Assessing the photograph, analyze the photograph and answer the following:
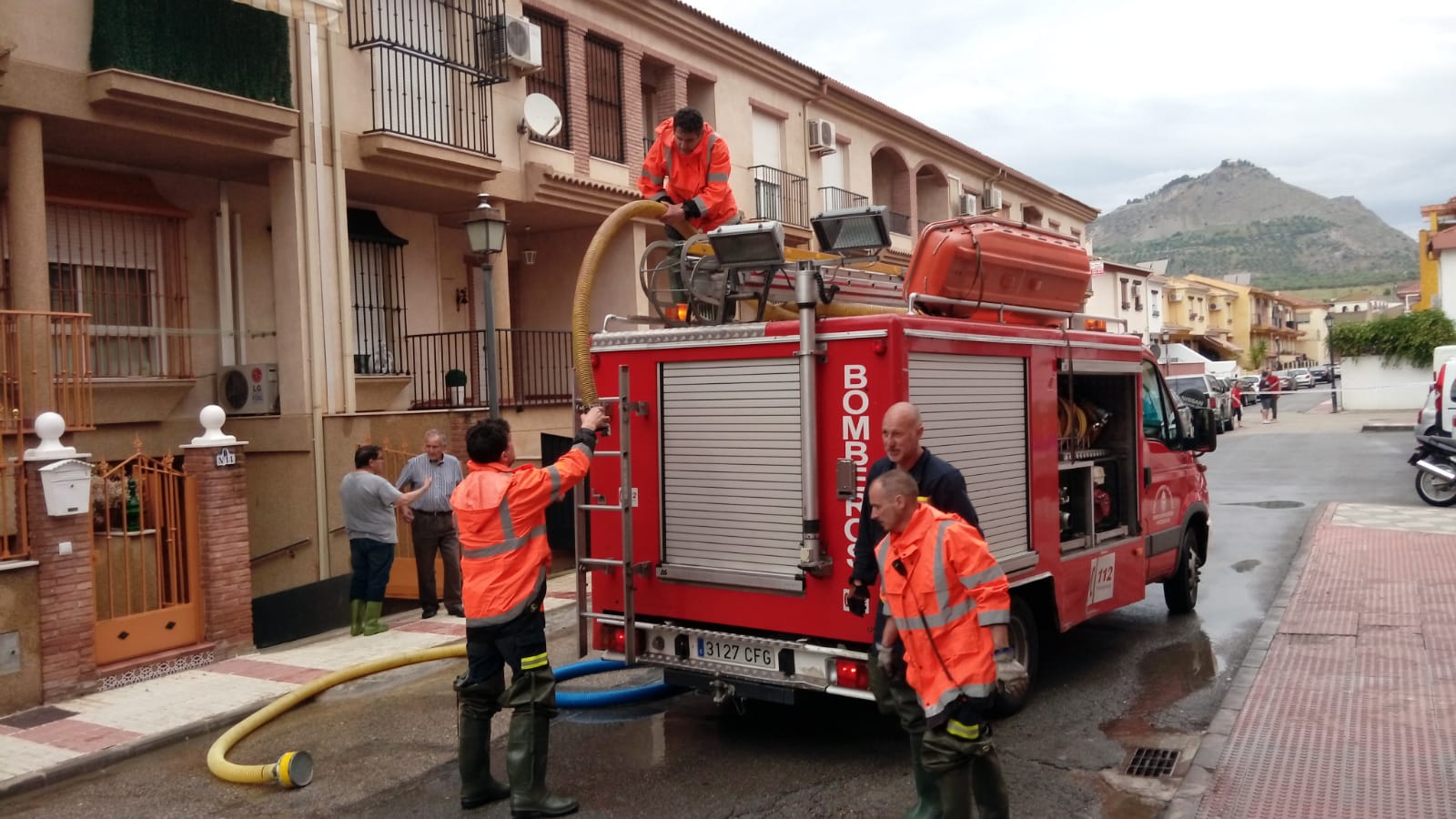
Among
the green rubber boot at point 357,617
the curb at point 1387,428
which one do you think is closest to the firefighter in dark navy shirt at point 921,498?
the green rubber boot at point 357,617

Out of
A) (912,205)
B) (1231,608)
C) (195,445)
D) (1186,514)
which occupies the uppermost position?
(912,205)

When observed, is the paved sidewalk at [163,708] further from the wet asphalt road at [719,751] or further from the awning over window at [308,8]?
the awning over window at [308,8]

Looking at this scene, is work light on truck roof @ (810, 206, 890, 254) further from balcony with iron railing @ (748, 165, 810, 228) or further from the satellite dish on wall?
balcony with iron railing @ (748, 165, 810, 228)

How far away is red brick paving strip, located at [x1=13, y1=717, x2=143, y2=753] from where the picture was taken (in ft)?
22.3

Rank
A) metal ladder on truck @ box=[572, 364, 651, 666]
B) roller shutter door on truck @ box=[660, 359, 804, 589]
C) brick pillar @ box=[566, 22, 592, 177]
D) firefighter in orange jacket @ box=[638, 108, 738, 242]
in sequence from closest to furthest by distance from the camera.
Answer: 1. roller shutter door on truck @ box=[660, 359, 804, 589]
2. metal ladder on truck @ box=[572, 364, 651, 666]
3. firefighter in orange jacket @ box=[638, 108, 738, 242]
4. brick pillar @ box=[566, 22, 592, 177]

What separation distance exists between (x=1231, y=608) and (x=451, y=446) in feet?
26.3

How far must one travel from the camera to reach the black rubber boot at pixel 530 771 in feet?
17.2

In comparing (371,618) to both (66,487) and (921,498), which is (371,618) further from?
(921,498)

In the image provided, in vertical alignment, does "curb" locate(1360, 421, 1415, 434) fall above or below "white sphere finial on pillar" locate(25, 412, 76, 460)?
below

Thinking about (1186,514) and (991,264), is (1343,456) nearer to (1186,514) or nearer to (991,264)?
(1186,514)

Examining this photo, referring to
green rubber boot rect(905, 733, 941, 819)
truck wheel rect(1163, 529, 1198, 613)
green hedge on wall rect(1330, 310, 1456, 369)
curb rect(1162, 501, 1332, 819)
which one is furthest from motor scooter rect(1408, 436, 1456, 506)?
green hedge on wall rect(1330, 310, 1456, 369)

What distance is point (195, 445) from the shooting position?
349 inches

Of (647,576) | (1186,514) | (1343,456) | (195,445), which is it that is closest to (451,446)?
(195,445)

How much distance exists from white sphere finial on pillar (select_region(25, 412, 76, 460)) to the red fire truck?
13.2 ft
